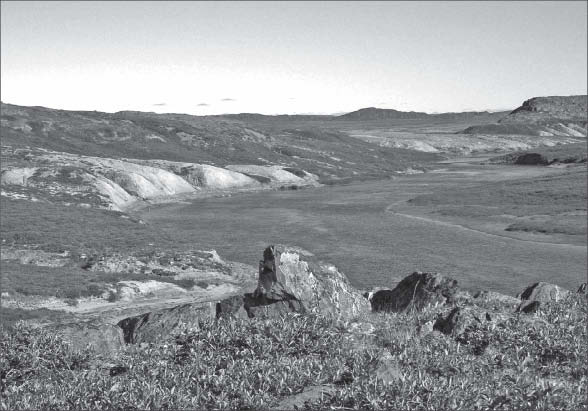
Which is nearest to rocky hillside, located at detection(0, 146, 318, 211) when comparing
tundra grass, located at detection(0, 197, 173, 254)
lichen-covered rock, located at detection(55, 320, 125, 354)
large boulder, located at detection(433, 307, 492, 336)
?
tundra grass, located at detection(0, 197, 173, 254)

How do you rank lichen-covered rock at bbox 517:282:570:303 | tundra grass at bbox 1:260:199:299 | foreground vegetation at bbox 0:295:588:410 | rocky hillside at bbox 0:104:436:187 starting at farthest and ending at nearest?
rocky hillside at bbox 0:104:436:187
tundra grass at bbox 1:260:199:299
lichen-covered rock at bbox 517:282:570:303
foreground vegetation at bbox 0:295:588:410

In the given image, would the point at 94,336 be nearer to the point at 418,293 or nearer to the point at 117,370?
the point at 117,370

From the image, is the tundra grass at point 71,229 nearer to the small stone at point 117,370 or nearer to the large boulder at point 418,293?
the large boulder at point 418,293

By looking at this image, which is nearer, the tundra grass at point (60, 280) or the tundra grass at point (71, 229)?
the tundra grass at point (60, 280)

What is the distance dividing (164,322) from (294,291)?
362 centimetres

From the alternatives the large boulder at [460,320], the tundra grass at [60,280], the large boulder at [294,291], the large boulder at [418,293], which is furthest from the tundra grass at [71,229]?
the large boulder at [460,320]

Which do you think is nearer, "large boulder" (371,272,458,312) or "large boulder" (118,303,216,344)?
"large boulder" (118,303,216,344)

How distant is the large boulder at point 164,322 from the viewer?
615 inches

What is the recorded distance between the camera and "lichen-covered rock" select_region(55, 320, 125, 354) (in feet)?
45.9

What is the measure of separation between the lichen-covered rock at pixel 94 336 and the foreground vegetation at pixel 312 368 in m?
0.61

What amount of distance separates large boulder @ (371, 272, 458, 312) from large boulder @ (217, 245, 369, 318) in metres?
3.40

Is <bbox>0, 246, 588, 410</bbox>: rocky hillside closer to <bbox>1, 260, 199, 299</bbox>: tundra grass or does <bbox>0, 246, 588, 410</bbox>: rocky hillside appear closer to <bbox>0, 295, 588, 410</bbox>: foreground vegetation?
<bbox>0, 295, 588, 410</bbox>: foreground vegetation

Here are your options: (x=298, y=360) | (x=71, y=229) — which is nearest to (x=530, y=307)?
(x=298, y=360)

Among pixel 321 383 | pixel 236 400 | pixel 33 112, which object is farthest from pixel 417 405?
pixel 33 112
